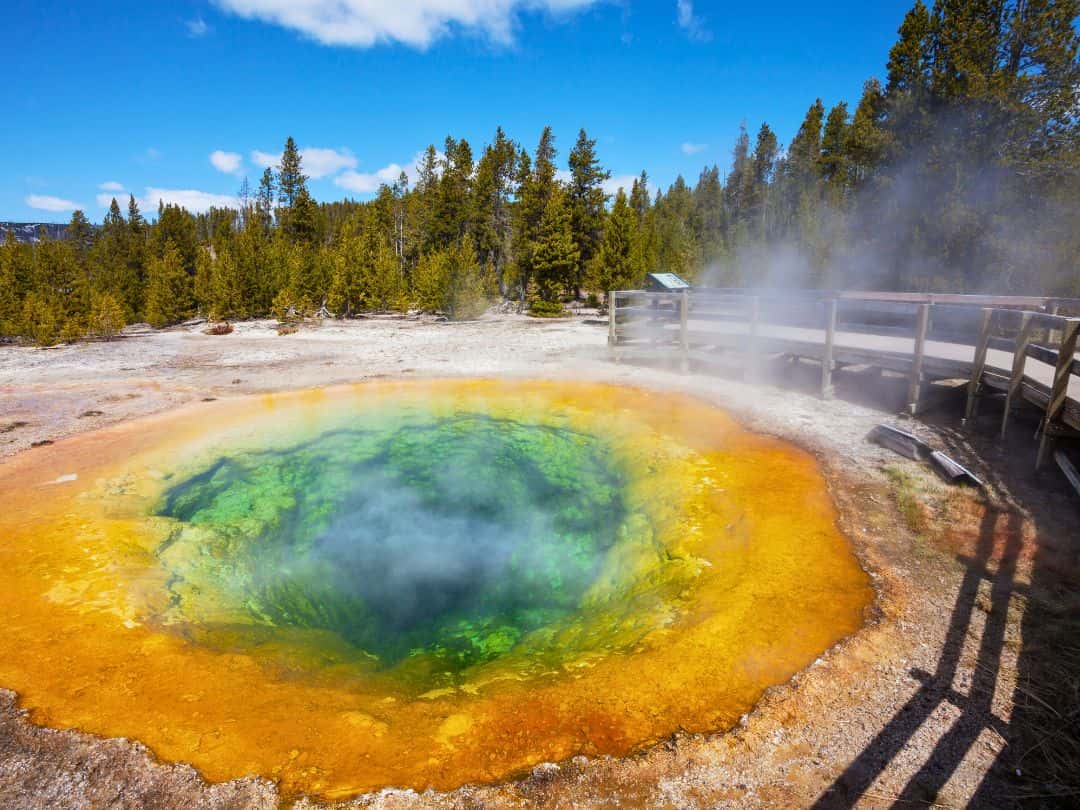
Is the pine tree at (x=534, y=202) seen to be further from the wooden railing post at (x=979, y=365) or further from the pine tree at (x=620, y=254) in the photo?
the wooden railing post at (x=979, y=365)

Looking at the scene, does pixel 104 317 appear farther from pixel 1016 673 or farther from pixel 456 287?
pixel 1016 673

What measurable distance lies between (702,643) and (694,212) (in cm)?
7217

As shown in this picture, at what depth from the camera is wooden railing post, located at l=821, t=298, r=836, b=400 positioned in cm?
1076

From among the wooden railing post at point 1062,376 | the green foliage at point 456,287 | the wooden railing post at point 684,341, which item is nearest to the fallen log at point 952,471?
the wooden railing post at point 1062,376

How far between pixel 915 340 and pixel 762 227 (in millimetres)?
44492

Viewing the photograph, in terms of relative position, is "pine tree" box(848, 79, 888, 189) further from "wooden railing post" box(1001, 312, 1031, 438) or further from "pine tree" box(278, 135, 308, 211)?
"pine tree" box(278, 135, 308, 211)

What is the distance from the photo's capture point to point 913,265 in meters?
17.5

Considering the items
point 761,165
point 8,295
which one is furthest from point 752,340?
point 761,165

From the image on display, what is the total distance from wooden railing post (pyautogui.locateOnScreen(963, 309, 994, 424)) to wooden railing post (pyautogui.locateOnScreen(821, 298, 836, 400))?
2.49 meters

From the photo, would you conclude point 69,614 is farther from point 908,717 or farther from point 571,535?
point 908,717

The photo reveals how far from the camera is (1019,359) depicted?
7.30 m

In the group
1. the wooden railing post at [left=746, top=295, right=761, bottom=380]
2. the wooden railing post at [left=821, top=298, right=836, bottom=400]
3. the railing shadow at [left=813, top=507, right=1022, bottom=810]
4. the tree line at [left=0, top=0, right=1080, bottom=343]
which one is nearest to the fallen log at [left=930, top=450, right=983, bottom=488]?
the railing shadow at [left=813, top=507, right=1022, bottom=810]

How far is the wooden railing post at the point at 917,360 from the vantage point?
905cm

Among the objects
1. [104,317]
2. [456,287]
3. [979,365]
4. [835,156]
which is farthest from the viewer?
[835,156]
